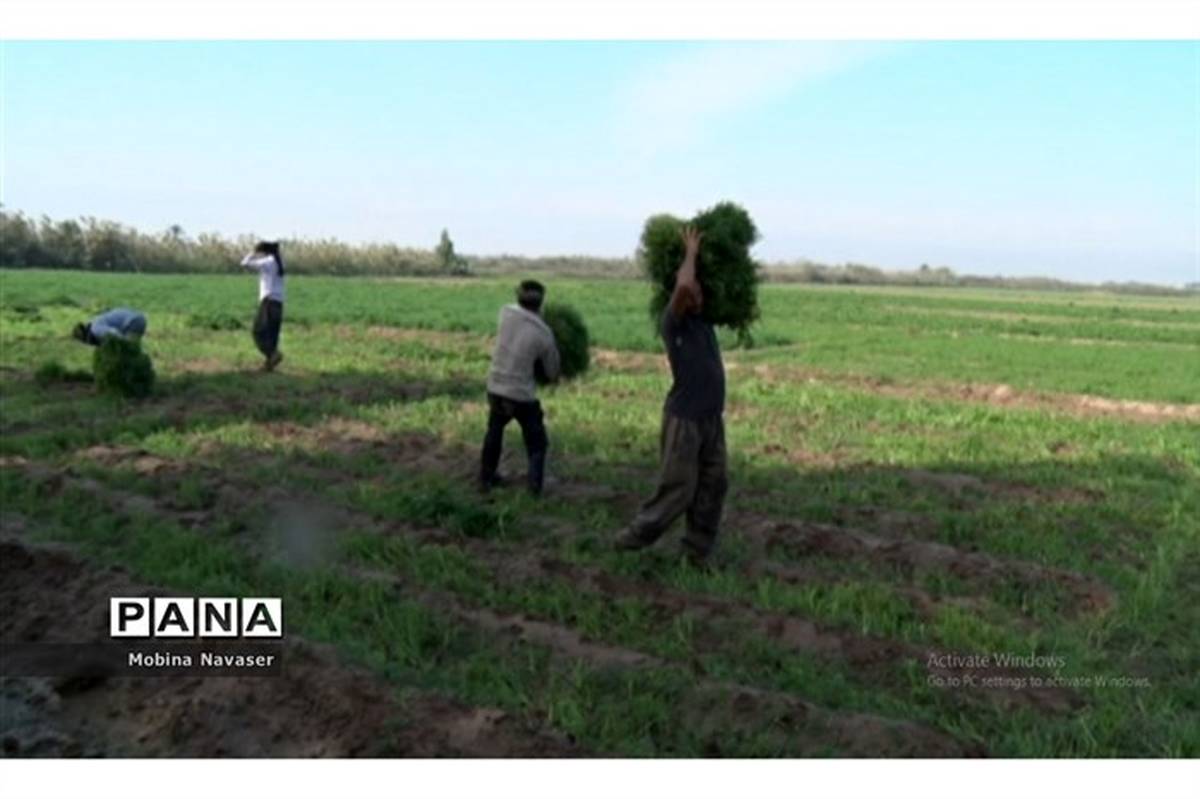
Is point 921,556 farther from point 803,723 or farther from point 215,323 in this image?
point 215,323

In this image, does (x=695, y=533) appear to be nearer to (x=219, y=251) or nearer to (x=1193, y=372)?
(x=1193, y=372)

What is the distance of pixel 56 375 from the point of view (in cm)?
1181

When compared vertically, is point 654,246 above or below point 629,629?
above

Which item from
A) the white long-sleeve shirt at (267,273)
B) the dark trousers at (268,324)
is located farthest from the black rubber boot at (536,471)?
the dark trousers at (268,324)

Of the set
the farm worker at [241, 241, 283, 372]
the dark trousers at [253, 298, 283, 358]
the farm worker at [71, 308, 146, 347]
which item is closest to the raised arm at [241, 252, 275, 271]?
the farm worker at [241, 241, 283, 372]

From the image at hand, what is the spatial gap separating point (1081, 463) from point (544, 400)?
5.44 m

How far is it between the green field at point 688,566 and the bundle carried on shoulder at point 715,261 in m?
1.42

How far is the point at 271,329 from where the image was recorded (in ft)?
41.3

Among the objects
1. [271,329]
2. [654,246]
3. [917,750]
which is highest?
[654,246]

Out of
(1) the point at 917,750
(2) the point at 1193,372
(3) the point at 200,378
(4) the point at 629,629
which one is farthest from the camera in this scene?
(2) the point at 1193,372

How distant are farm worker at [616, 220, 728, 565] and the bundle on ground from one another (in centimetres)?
569

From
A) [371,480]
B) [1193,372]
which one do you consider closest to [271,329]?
[371,480]

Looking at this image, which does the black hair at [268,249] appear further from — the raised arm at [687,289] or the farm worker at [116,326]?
the raised arm at [687,289]

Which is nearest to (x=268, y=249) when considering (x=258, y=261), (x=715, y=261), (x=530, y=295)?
(x=258, y=261)
